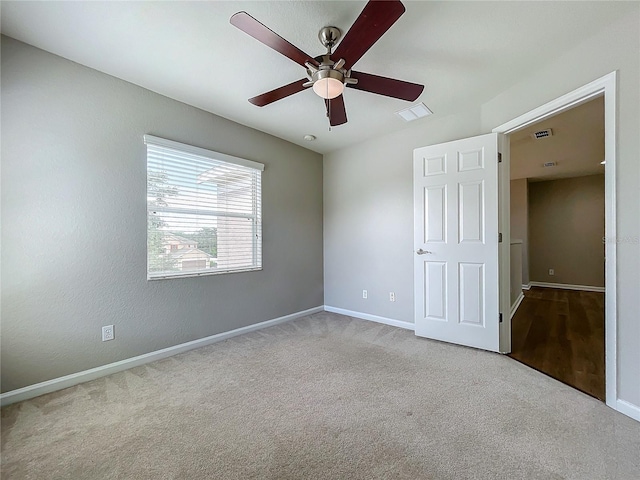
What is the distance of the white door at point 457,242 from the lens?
2.69 meters

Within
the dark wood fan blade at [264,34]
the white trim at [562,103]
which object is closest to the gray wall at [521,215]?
the white trim at [562,103]

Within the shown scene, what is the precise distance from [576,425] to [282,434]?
5.69 ft

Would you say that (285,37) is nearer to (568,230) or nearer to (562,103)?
(562,103)

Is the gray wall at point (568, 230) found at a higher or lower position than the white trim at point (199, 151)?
lower

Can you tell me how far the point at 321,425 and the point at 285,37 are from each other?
8.33 feet

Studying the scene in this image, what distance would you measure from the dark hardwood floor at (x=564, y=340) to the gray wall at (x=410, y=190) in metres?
0.57

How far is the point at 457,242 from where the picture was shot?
289 cm

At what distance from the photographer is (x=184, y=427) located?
5.42 feet

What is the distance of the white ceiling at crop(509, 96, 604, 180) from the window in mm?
3307

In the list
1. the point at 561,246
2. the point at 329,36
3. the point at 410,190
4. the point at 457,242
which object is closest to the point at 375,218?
the point at 410,190

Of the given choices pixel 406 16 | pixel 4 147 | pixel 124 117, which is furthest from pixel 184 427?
pixel 406 16

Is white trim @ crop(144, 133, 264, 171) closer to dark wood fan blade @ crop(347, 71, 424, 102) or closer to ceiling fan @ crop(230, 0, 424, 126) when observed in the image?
ceiling fan @ crop(230, 0, 424, 126)

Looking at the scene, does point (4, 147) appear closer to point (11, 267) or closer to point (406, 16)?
point (11, 267)

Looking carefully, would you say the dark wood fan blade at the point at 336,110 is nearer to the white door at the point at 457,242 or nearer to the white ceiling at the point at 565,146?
the white door at the point at 457,242
